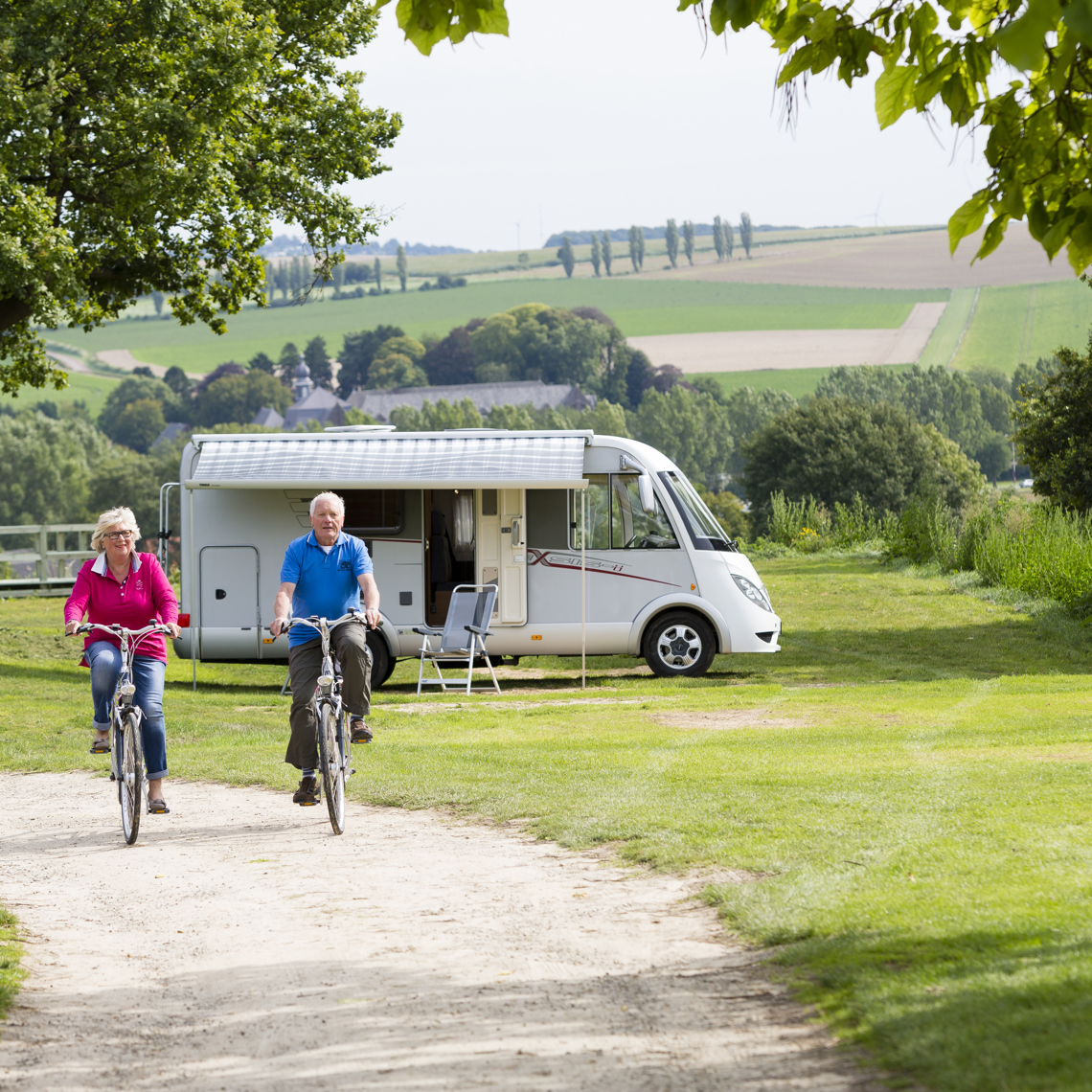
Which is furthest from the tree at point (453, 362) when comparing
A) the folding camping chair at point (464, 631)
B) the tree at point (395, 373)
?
the folding camping chair at point (464, 631)

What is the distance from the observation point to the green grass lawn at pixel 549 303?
526 ft

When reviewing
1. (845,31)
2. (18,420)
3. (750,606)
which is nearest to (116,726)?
(845,31)

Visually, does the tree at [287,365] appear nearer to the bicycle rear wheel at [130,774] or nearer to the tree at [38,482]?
the tree at [38,482]

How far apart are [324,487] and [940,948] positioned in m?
10.7

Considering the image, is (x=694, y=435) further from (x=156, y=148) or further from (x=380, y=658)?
(x=380, y=658)

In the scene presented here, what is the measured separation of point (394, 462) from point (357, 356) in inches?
6559

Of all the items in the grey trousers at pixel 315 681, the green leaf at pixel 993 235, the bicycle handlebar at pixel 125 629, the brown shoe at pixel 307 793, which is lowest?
the brown shoe at pixel 307 793

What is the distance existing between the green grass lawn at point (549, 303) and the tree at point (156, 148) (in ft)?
447

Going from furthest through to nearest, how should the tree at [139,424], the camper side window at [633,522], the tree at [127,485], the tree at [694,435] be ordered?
the tree at [139,424] < the tree at [694,435] < the tree at [127,485] < the camper side window at [633,522]

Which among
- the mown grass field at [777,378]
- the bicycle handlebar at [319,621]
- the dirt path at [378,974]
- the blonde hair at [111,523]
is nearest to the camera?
the dirt path at [378,974]

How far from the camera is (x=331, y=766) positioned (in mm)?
7180

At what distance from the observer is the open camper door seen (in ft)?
48.6

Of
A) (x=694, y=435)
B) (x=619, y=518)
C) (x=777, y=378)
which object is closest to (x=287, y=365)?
(x=694, y=435)

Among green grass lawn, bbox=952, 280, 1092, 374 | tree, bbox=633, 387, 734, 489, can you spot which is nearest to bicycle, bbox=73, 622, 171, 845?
tree, bbox=633, 387, 734, 489
